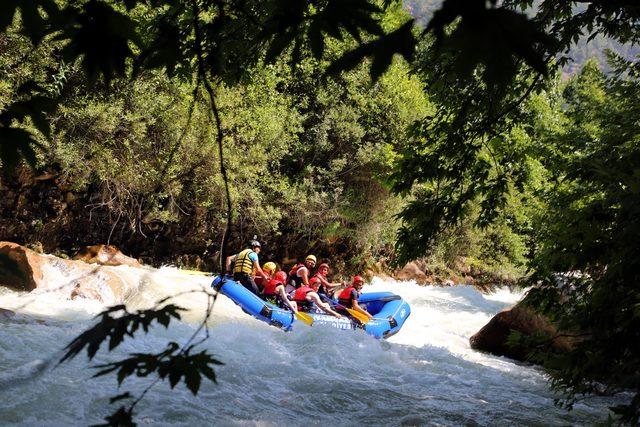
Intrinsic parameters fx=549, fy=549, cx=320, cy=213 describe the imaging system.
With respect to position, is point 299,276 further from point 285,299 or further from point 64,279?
point 64,279

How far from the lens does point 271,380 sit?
5398mm

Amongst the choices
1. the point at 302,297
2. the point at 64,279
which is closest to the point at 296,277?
the point at 302,297

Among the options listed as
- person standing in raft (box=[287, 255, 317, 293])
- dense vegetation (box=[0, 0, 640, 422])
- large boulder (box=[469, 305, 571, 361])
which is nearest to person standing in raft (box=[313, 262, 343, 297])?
person standing in raft (box=[287, 255, 317, 293])

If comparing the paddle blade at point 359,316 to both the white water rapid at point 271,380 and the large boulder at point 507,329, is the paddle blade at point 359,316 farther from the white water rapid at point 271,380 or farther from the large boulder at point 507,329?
the large boulder at point 507,329

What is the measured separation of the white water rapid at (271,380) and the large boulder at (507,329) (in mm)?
270

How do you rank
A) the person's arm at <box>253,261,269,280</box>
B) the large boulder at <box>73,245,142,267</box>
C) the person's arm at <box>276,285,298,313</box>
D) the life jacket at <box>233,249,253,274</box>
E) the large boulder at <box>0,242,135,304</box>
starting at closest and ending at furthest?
the large boulder at <box>0,242,135,304</box>
the person's arm at <box>276,285,298,313</box>
the life jacket at <box>233,249,253,274</box>
the person's arm at <box>253,261,269,280</box>
the large boulder at <box>73,245,142,267</box>

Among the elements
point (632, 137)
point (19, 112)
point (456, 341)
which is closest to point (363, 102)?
point (456, 341)

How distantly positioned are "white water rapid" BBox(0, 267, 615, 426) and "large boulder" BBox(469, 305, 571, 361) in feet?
0.89

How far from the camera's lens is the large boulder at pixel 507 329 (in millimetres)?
8555

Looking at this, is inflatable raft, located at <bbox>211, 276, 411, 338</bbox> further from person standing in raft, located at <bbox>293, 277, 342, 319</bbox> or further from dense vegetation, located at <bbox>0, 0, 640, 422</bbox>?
dense vegetation, located at <bbox>0, 0, 640, 422</bbox>

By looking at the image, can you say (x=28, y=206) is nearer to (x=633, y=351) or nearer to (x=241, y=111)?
(x=241, y=111)

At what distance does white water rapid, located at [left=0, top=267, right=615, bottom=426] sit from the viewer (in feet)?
13.2

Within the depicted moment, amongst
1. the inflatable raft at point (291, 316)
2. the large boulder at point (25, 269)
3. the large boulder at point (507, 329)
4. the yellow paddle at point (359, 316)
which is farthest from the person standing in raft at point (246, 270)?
the large boulder at point (507, 329)

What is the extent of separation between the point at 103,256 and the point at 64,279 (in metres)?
1.99
